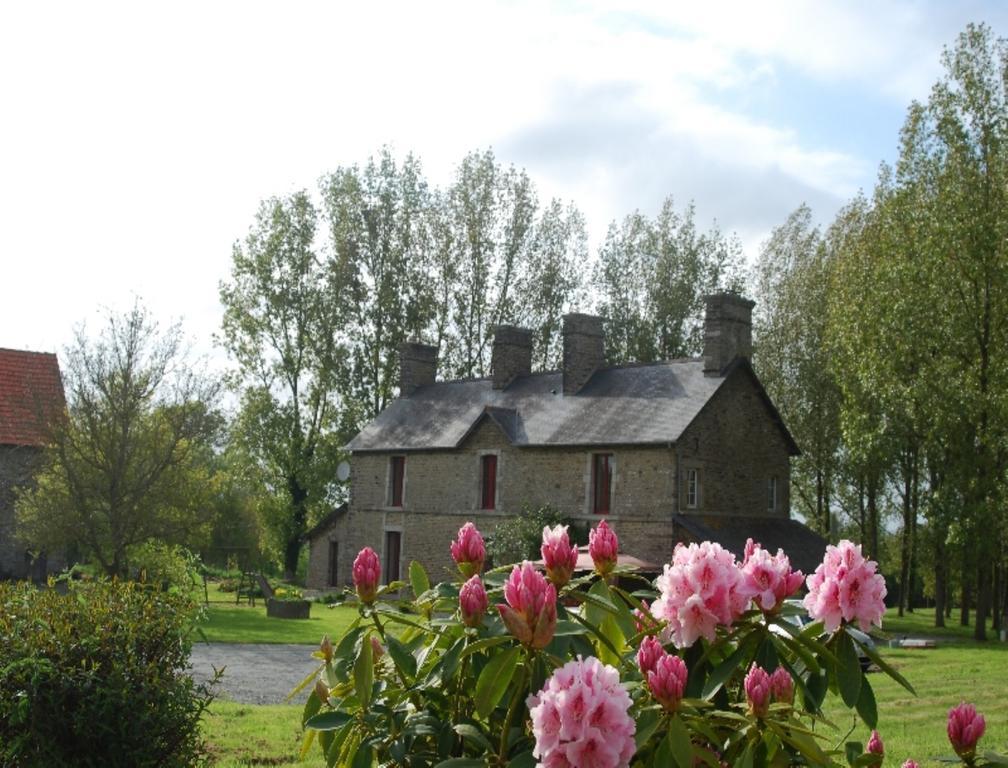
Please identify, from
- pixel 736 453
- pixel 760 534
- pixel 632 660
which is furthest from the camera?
pixel 736 453

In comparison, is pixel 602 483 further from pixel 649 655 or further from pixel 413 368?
pixel 649 655

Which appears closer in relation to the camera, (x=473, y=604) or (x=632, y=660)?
(x=473, y=604)

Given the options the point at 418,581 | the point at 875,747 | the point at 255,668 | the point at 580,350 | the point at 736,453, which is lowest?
the point at 255,668

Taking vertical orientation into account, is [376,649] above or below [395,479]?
below

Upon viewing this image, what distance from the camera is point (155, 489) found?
25.2 meters

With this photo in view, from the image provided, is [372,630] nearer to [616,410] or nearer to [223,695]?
[223,695]

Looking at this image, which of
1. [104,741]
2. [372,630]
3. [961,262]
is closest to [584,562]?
[104,741]

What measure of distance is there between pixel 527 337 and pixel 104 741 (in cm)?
3202

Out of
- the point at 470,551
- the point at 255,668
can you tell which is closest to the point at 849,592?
the point at 470,551

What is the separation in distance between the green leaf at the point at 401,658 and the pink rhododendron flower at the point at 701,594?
2.81 feet

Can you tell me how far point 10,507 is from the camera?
1380 inches

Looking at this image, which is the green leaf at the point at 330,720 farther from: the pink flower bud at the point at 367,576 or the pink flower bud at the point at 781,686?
the pink flower bud at the point at 781,686

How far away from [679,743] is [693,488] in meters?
27.4

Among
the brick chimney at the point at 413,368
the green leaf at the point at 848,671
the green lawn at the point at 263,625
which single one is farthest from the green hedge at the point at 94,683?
the brick chimney at the point at 413,368
